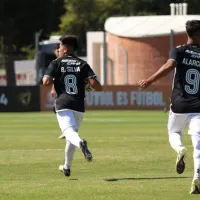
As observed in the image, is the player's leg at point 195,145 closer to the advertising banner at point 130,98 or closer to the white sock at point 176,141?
the white sock at point 176,141

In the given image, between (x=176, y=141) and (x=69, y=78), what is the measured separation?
2.26m

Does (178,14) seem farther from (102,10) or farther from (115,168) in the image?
(115,168)

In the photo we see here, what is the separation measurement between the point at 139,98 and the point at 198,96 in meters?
31.1

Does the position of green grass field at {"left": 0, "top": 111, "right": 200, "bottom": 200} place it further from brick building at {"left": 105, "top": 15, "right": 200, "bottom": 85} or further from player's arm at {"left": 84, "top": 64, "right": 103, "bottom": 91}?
brick building at {"left": 105, "top": 15, "right": 200, "bottom": 85}

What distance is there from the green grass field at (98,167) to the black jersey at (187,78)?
1077mm

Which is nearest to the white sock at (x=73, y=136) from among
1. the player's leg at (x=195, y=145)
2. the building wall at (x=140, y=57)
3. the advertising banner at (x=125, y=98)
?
the player's leg at (x=195, y=145)

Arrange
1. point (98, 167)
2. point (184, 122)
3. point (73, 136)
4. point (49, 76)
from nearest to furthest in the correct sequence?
point (184, 122), point (73, 136), point (49, 76), point (98, 167)

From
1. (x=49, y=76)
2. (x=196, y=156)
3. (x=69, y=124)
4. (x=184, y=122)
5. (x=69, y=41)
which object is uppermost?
(x=69, y=41)

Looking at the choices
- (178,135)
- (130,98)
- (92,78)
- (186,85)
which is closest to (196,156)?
(178,135)

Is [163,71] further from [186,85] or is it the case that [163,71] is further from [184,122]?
[184,122]

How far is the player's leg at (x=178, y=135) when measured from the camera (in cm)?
1180

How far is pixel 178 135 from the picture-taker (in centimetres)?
1213

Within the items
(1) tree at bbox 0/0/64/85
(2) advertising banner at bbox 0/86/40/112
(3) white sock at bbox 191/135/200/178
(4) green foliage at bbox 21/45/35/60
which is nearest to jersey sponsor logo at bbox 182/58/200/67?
(3) white sock at bbox 191/135/200/178

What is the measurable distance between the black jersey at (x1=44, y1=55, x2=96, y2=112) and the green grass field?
110cm
